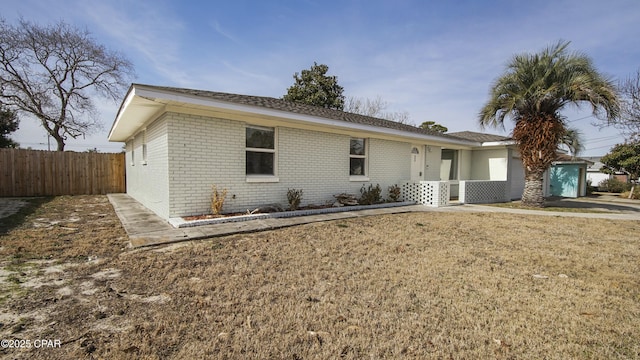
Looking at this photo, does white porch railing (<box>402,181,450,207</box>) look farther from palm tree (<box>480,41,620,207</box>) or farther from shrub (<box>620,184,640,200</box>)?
shrub (<box>620,184,640,200</box>)

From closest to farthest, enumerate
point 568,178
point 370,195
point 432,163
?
point 370,195 < point 432,163 < point 568,178

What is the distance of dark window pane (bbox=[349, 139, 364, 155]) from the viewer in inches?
397

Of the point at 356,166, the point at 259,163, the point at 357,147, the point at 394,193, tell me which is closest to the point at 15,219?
the point at 259,163

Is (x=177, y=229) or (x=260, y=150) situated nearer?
(x=177, y=229)

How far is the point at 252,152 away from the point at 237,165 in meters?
0.60

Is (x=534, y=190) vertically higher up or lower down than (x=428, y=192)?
higher up

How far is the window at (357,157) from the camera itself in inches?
396

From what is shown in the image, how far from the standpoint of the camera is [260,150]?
25.3 ft

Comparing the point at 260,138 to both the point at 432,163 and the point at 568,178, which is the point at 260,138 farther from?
the point at 568,178

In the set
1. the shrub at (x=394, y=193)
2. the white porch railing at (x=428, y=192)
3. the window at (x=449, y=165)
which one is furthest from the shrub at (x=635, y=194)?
the shrub at (x=394, y=193)

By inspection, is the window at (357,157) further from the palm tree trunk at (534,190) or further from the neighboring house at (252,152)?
the palm tree trunk at (534,190)

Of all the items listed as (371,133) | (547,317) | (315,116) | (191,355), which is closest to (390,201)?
(371,133)

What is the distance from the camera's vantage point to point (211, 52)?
10.3 meters

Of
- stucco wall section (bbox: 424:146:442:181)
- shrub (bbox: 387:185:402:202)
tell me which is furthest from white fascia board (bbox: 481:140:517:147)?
shrub (bbox: 387:185:402:202)
